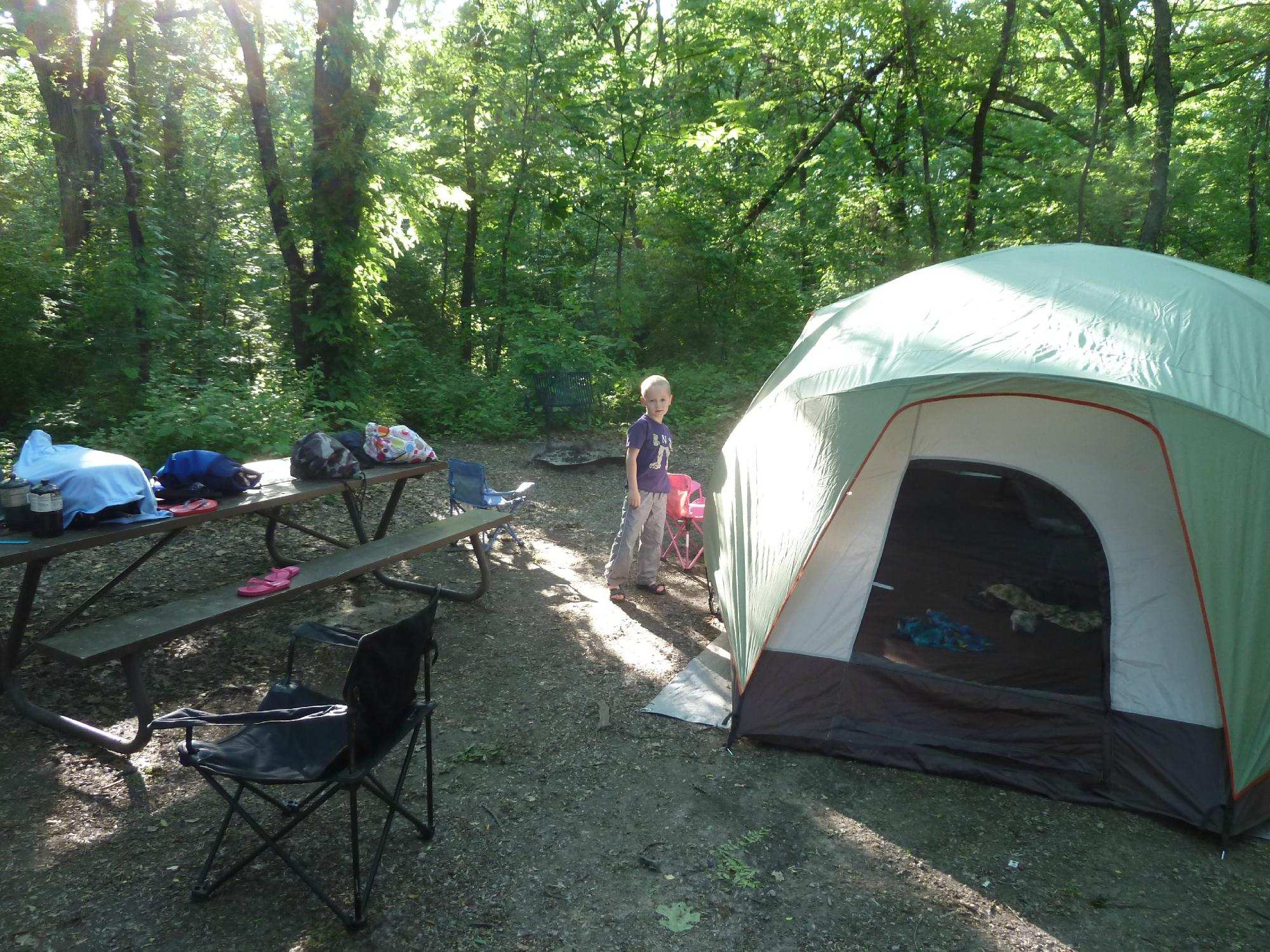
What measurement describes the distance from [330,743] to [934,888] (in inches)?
83.5

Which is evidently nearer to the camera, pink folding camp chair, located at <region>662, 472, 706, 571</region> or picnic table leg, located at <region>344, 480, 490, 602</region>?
picnic table leg, located at <region>344, 480, 490, 602</region>

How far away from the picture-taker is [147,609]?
4020 mm

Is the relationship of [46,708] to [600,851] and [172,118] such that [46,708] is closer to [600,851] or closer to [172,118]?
[600,851]

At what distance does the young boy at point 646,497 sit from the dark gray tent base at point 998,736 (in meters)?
1.76

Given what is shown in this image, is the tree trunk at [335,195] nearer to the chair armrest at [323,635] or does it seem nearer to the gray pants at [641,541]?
the gray pants at [641,541]

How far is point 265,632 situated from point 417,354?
26.5 feet

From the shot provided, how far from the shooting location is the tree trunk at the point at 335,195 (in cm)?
895

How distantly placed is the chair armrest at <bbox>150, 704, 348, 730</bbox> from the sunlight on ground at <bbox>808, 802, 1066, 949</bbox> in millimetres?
1893

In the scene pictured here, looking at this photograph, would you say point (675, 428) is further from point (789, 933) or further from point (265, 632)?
point (789, 933)

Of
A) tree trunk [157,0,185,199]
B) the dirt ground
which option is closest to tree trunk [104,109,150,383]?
tree trunk [157,0,185,199]

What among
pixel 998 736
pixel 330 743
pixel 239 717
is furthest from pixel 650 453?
pixel 239 717

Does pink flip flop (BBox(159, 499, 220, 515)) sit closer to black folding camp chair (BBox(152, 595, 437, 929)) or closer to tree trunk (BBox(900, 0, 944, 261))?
black folding camp chair (BBox(152, 595, 437, 929))

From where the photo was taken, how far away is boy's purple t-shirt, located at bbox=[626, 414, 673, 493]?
5375mm

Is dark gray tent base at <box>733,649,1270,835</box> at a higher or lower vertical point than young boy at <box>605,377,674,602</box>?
lower
